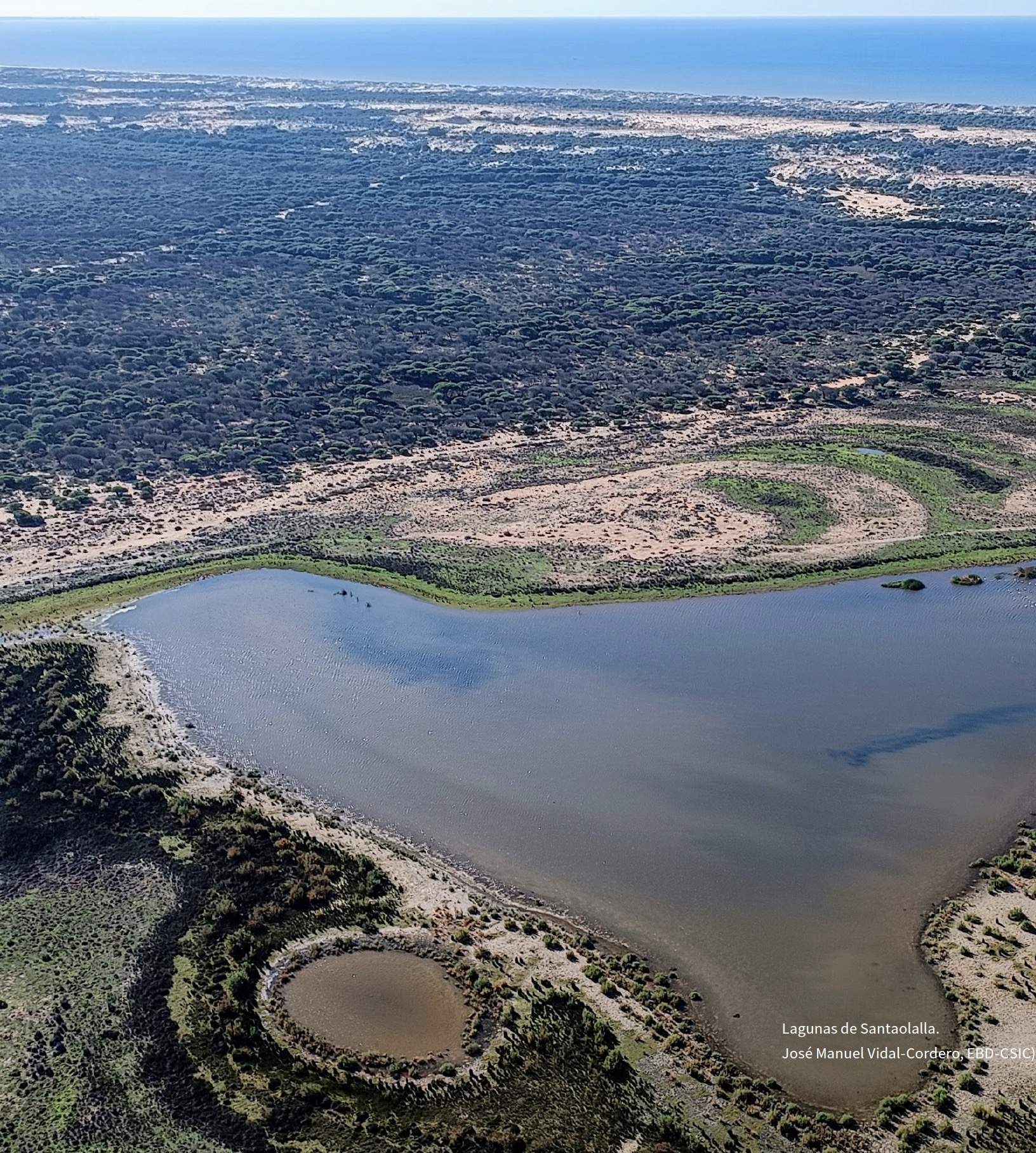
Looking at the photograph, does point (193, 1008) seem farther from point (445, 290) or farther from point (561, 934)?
point (445, 290)

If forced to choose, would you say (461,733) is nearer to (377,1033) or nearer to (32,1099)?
(377,1033)

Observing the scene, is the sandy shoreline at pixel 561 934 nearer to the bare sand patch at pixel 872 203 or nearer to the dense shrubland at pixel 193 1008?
the dense shrubland at pixel 193 1008

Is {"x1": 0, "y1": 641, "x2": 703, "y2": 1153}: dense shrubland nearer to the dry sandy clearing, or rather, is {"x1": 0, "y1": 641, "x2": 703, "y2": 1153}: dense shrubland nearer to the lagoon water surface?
the lagoon water surface

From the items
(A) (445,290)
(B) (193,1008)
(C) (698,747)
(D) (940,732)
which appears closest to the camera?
(B) (193,1008)

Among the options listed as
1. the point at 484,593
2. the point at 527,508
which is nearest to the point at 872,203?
the point at 527,508

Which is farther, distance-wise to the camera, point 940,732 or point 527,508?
point 527,508

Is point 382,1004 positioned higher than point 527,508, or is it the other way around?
point 527,508

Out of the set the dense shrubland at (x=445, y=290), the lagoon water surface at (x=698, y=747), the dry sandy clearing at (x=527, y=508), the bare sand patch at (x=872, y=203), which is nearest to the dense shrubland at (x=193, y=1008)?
the lagoon water surface at (x=698, y=747)
